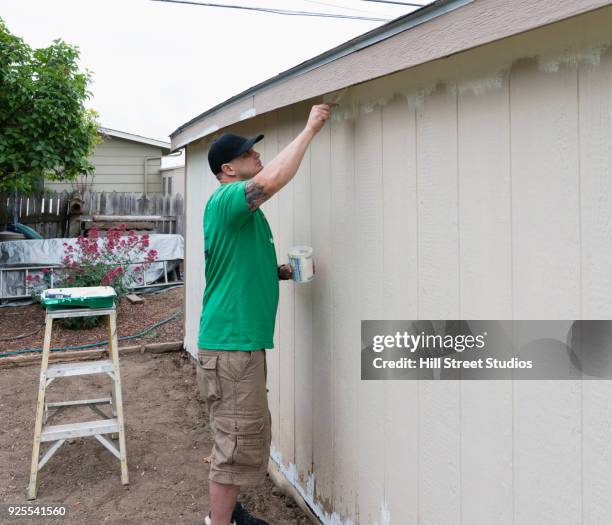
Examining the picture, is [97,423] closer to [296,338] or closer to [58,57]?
[296,338]

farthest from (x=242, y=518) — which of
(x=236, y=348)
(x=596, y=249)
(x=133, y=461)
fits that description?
(x=596, y=249)

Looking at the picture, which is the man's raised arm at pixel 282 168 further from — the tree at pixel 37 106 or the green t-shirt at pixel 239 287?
the tree at pixel 37 106

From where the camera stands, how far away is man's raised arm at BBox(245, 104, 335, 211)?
2307 millimetres

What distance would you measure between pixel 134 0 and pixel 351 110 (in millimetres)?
9025

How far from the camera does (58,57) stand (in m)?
7.88

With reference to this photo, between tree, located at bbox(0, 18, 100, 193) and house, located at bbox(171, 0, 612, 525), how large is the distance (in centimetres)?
567

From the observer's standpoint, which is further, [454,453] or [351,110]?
[351,110]

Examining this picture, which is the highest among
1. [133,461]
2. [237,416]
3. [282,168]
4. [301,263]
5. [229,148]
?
[229,148]

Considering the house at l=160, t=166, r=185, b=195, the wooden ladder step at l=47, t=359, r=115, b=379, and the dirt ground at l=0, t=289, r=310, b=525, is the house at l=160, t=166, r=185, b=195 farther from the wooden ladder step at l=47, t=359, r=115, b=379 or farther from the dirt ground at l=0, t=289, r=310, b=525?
the wooden ladder step at l=47, t=359, r=115, b=379

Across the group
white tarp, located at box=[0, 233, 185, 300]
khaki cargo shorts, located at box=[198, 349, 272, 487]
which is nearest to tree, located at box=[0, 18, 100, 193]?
white tarp, located at box=[0, 233, 185, 300]

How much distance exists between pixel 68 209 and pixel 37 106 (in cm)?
410

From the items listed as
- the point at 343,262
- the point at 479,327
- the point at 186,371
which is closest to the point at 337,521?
the point at 343,262
